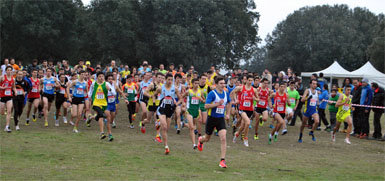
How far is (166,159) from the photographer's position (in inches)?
399

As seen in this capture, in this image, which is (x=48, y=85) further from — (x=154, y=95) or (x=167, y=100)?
(x=167, y=100)

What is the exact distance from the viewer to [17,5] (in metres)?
47.4

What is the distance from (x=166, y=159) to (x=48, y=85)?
25.8ft

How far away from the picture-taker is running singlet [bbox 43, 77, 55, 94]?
16.0 metres

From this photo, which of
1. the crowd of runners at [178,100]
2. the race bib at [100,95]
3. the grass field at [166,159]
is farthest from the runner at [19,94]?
the race bib at [100,95]

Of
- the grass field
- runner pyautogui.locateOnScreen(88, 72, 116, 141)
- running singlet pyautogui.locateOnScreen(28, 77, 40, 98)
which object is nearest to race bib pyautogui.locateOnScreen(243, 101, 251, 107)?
the grass field

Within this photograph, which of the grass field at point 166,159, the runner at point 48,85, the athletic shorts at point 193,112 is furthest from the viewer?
the runner at point 48,85

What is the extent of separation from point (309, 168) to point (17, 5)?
45.2 meters

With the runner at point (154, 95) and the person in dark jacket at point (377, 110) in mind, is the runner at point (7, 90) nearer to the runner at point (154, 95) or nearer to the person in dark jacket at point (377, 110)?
the runner at point (154, 95)

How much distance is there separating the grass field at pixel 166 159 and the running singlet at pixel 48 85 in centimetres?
153

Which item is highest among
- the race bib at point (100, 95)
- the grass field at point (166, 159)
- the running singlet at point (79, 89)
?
the running singlet at point (79, 89)

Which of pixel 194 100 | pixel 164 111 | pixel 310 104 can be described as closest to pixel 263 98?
pixel 310 104

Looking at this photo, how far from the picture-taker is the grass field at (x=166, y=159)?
8.45 m

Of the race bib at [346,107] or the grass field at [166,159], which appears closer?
the grass field at [166,159]
